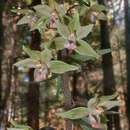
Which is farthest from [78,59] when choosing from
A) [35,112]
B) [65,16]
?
[35,112]

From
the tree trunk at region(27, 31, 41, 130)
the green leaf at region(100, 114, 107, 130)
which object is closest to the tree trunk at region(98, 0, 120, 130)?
the tree trunk at region(27, 31, 41, 130)

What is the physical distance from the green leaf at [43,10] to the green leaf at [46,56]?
0.19m

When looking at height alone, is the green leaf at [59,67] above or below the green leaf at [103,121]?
above

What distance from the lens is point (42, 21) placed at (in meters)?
1.20

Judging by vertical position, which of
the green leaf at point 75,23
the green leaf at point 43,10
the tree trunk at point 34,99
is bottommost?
the tree trunk at point 34,99

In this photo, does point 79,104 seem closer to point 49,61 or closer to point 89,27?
point 49,61

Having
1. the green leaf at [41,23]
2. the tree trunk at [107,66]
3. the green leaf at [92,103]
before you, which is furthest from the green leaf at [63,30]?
the tree trunk at [107,66]

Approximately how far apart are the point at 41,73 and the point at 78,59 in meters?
0.20

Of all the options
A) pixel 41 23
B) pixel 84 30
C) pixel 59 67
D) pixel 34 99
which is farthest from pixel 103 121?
pixel 34 99

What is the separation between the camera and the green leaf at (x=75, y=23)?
3.61 ft

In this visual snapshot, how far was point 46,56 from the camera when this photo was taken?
3.71 feet

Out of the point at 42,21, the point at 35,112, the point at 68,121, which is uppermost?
the point at 42,21

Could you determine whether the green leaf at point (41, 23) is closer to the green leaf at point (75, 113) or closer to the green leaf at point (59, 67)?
the green leaf at point (59, 67)

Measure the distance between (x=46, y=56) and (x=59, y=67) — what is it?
0.29 ft
